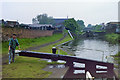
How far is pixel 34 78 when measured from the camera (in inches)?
212

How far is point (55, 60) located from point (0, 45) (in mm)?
9312

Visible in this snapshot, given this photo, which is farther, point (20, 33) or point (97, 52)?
point (20, 33)

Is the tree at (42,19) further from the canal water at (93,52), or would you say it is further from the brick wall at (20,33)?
the canal water at (93,52)

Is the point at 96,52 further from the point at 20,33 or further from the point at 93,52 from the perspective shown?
the point at 20,33

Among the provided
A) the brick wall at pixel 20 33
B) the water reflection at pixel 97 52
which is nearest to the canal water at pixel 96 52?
the water reflection at pixel 97 52

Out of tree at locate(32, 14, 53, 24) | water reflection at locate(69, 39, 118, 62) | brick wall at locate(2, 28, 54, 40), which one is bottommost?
water reflection at locate(69, 39, 118, 62)

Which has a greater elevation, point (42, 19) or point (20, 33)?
point (42, 19)

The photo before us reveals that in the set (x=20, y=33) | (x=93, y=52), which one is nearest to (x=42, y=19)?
(x=20, y=33)

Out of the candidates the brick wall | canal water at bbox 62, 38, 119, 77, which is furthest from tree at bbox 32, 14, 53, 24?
canal water at bbox 62, 38, 119, 77

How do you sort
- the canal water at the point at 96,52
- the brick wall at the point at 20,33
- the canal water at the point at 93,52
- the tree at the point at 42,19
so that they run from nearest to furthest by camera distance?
the canal water at the point at 93,52, the canal water at the point at 96,52, the brick wall at the point at 20,33, the tree at the point at 42,19

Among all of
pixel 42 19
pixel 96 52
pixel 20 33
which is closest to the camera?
pixel 96 52

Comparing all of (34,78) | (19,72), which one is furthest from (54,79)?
(19,72)

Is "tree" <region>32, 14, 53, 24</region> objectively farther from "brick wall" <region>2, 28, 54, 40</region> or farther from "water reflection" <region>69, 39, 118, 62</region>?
"water reflection" <region>69, 39, 118, 62</region>

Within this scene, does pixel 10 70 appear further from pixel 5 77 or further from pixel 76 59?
pixel 76 59
